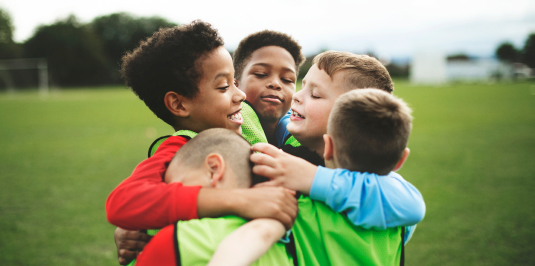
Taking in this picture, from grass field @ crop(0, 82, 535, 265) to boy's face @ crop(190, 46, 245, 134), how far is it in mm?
2467

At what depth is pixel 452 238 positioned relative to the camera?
150 inches

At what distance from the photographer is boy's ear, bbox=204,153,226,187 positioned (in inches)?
47.2

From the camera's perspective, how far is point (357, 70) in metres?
1.67

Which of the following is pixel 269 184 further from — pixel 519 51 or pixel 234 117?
pixel 519 51

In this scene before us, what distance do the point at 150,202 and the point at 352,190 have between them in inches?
25.6

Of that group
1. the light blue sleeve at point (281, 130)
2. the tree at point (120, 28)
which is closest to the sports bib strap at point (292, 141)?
the light blue sleeve at point (281, 130)

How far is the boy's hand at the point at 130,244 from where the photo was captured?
1377mm

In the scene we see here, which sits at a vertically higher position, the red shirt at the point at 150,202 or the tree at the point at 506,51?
the red shirt at the point at 150,202

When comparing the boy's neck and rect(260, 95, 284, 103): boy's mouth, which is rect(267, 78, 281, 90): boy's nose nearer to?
rect(260, 95, 284, 103): boy's mouth

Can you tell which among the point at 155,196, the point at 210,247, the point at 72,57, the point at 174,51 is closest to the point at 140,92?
the point at 174,51

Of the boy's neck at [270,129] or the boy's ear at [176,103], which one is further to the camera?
the boy's neck at [270,129]

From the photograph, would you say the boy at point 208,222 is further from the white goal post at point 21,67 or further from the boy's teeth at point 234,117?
the white goal post at point 21,67

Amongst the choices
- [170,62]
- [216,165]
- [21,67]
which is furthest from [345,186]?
[21,67]

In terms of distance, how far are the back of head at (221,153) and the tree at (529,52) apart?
69586 mm
